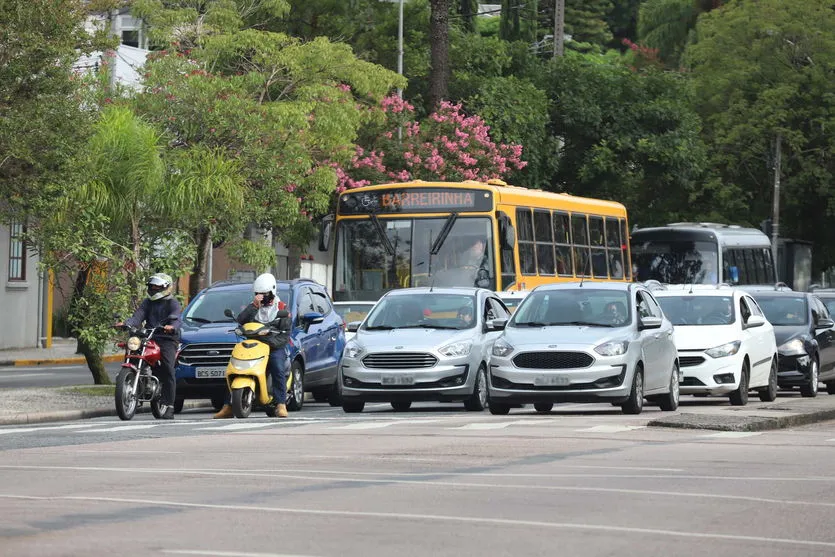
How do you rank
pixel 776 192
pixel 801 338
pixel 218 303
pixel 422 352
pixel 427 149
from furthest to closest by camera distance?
1. pixel 776 192
2. pixel 427 149
3. pixel 801 338
4. pixel 218 303
5. pixel 422 352

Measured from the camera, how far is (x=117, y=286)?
89.8 feet

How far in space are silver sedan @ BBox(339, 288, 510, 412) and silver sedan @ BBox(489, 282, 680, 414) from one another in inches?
32.5

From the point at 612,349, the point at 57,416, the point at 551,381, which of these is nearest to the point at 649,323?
the point at 612,349

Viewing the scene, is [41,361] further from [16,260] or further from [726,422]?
[726,422]

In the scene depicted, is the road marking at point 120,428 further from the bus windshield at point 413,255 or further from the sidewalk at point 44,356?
the sidewalk at point 44,356

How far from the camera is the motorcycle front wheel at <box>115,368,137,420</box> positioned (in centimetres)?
2147

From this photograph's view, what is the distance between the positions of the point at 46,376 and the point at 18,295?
1173 centimetres

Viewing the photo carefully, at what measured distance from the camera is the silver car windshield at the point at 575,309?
2309 centimetres

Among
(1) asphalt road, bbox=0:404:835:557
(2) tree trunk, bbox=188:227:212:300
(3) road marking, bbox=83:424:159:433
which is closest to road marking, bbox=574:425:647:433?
(1) asphalt road, bbox=0:404:835:557

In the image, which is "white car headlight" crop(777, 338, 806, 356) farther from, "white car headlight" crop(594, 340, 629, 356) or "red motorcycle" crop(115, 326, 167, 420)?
"red motorcycle" crop(115, 326, 167, 420)

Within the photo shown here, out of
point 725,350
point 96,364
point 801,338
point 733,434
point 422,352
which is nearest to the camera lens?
point 733,434

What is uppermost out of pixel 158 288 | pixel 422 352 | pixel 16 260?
pixel 158 288

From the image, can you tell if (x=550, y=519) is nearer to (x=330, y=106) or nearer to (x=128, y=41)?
(x=330, y=106)

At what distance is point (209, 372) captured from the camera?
79.5ft
